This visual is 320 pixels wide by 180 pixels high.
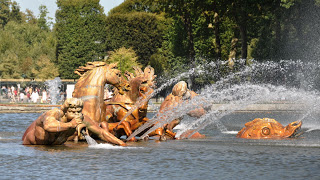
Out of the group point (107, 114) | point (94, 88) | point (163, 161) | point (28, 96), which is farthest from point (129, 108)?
point (28, 96)

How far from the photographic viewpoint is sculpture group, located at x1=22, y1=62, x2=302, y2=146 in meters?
11.9

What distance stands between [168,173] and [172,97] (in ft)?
20.0

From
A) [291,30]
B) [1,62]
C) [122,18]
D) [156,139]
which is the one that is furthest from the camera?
[1,62]

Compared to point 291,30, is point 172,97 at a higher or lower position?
lower

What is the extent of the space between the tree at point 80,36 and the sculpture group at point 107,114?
71.5 metres

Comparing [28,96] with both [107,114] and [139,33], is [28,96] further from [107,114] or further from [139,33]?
[107,114]

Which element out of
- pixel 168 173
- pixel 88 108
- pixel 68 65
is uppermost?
pixel 68 65

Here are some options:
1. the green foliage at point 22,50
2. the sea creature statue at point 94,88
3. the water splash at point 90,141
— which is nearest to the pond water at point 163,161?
the water splash at point 90,141

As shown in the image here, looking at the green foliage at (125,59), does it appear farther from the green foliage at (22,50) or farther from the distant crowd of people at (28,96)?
the green foliage at (22,50)

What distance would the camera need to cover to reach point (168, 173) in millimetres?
9430

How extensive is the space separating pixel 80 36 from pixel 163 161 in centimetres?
8319

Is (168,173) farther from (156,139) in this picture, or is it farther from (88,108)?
(156,139)

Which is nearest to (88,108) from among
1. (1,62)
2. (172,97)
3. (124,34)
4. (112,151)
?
(112,151)

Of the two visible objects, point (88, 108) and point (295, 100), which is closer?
point (88, 108)
